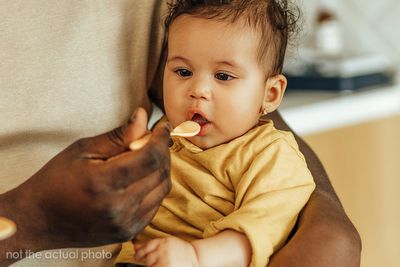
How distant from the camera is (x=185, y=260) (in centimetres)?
92

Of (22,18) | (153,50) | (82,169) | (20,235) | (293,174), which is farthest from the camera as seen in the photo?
(153,50)

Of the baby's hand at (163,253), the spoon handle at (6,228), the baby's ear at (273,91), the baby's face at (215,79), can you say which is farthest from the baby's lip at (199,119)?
the spoon handle at (6,228)

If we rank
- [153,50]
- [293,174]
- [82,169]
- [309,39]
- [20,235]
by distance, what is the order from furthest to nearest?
[309,39]
[153,50]
[293,174]
[20,235]
[82,169]

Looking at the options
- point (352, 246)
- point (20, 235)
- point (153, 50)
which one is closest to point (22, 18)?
point (153, 50)

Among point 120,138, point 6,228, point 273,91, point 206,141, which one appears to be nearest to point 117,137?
point 120,138

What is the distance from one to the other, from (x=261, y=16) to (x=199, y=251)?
36cm

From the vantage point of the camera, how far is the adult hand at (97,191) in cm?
79

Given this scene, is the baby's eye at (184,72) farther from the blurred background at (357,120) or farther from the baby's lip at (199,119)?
the blurred background at (357,120)

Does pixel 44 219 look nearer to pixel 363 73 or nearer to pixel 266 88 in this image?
pixel 266 88

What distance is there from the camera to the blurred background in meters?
2.03

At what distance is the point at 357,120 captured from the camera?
208 cm

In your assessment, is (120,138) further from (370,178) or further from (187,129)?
(370,178)

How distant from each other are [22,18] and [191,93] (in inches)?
11.9

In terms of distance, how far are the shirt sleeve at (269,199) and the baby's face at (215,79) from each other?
2.8 inches
